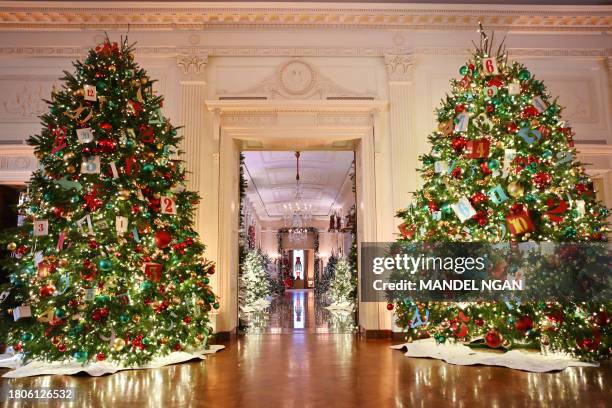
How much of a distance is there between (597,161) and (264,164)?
341 inches

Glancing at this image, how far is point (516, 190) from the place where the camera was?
14.6ft

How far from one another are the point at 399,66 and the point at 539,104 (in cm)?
247

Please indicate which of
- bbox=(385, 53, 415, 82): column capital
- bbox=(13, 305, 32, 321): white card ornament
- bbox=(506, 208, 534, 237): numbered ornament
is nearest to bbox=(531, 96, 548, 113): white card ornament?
bbox=(506, 208, 534, 237): numbered ornament

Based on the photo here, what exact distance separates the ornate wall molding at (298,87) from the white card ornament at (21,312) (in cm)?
396

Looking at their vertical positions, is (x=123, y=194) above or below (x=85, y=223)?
above

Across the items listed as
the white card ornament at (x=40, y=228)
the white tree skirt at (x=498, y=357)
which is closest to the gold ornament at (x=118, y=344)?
the white card ornament at (x=40, y=228)

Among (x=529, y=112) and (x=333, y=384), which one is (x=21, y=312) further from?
(x=529, y=112)

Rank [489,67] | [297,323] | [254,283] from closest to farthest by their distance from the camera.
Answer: [489,67], [297,323], [254,283]

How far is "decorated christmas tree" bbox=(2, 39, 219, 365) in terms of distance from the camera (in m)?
4.02

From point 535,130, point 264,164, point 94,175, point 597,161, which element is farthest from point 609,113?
point 264,164

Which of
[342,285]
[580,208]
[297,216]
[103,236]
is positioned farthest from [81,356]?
[297,216]

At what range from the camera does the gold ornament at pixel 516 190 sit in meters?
4.43

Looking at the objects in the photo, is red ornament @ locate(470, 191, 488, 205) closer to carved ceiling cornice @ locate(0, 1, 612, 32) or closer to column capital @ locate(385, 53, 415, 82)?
column capital @ locate(385, 53, 415, 82)

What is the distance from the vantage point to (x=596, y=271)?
416cm
